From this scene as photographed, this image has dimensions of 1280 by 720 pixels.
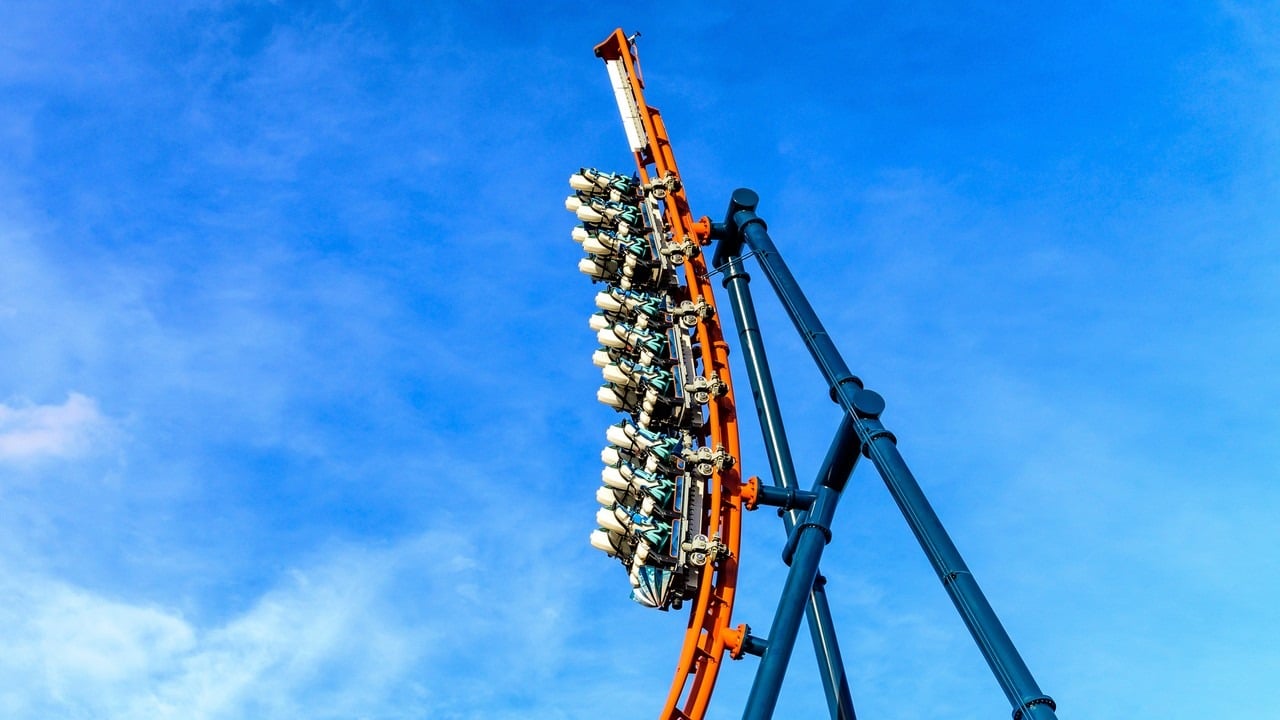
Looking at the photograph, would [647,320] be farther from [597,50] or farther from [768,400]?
[597,50]

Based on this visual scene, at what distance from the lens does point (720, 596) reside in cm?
2164

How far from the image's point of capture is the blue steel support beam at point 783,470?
882 inches

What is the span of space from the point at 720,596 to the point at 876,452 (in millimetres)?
3568

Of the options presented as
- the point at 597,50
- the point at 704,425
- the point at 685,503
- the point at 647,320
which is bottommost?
the point at 685,503

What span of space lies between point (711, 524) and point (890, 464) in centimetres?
356

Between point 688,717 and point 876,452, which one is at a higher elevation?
point 876,452

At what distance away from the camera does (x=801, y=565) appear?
20906 millimetres

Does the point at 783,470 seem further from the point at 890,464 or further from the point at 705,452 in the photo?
the point at 890,464

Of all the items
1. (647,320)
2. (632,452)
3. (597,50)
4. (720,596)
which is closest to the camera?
(720,596)

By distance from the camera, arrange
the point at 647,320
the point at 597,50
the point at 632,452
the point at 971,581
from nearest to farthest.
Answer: the point at 971,581 < the point at 632,452 < the point at 647,320 < the point at 597,50

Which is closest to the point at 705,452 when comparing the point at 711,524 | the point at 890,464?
the point at 711,524

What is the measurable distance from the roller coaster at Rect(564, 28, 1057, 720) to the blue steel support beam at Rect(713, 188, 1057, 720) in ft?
0.08

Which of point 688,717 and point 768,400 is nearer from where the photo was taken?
point 688,717

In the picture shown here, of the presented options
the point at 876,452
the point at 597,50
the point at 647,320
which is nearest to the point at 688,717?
the point at 876,452
